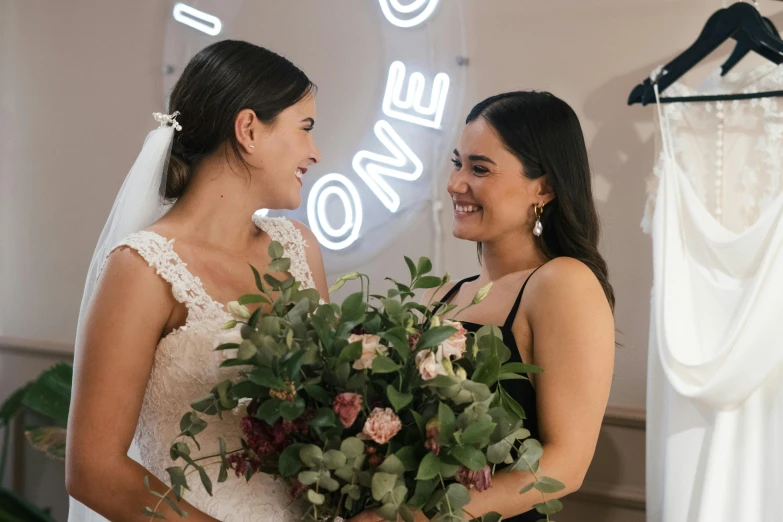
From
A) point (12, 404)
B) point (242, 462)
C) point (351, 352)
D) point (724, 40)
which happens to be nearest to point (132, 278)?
point (242, 462)

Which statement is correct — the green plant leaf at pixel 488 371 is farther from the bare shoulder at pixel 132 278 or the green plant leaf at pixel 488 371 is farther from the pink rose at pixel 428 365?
the bare shoulder at pixel 132 278

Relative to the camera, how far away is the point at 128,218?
5.90 feet

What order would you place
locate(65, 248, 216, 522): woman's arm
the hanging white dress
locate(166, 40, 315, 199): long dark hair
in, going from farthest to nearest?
1. the hanging white dress
2. locate(166, 40, 315, 199): long dark hair
3. locate(65, 248, 216, 522): woman's arm

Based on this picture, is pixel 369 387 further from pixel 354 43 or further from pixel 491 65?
pixel 354 43

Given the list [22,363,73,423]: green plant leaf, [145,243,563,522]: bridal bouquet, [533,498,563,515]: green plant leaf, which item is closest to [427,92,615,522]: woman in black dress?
[533,498,563,515]: green plant leaf

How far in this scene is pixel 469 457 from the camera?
1187 millimetres

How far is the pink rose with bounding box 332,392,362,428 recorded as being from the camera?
118cm

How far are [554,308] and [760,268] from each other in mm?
650

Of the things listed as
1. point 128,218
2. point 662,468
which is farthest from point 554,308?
point 128,218

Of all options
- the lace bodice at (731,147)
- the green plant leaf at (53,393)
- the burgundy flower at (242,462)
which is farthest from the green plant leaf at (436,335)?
the green plant leaf at (53,393)

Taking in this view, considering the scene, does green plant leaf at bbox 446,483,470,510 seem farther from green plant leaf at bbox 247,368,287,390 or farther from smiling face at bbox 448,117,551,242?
smiling face at bbox 448,117,551,242

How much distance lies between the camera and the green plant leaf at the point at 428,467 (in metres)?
1.18

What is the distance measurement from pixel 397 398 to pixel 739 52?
1.42 meters

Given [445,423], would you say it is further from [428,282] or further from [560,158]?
[560,158]
